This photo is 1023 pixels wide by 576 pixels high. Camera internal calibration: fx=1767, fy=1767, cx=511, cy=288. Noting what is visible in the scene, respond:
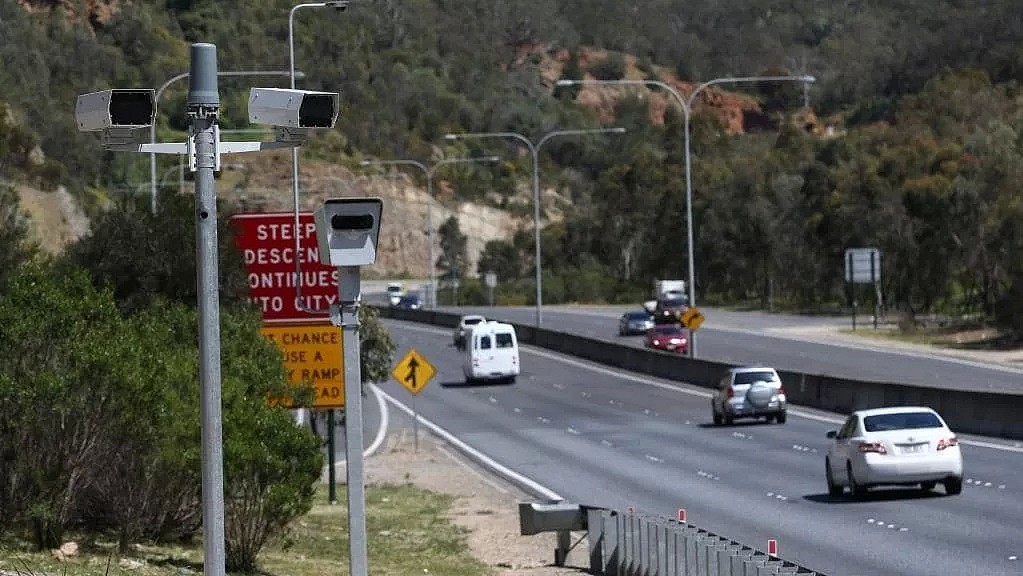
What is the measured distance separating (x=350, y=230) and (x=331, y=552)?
10.1 m

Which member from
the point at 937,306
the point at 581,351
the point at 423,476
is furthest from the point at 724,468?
the point at 937,306

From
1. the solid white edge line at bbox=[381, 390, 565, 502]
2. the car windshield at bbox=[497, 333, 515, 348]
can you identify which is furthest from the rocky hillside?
the solid white edge line at bbox=[381, 390, 565, 502]

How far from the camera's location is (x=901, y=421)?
25531mm

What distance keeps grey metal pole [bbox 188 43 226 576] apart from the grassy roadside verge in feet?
12.1

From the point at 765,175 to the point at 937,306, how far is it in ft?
70.0

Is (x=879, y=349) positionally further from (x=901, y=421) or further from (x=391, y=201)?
(x=391, y=201)

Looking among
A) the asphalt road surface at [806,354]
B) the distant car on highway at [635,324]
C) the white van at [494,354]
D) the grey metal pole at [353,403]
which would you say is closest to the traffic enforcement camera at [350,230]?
the grey metal pole at [353,403]

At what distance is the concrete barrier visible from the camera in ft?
122

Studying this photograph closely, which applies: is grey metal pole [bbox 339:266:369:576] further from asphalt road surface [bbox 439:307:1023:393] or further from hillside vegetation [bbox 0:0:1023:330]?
asphalt road surface [bbox 439:307:1023:393]

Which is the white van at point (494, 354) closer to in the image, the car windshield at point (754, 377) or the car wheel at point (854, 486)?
the car windshield at point (754, 377)

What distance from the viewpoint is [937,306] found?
100 m

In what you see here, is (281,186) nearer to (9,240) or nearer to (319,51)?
(319,51)

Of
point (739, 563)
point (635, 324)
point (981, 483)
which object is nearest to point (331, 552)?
point (739, 563)

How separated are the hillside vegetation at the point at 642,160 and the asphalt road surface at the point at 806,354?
307 inches
